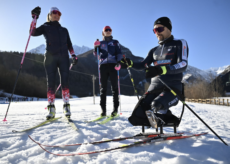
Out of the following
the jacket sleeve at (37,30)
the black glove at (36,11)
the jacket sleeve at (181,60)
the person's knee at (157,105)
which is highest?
the black glove at (36,11)

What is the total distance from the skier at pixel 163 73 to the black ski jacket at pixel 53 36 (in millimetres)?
1842

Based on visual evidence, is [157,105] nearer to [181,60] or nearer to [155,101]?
[155,101]

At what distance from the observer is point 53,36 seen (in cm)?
342

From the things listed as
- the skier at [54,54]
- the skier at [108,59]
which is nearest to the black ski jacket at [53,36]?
the skier at [54,54]

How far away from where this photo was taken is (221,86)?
33156 millimetres

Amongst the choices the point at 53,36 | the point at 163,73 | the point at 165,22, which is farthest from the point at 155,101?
the point at 53,36

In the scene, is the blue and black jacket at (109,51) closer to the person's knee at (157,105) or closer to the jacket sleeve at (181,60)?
the jacket sleeve at (181,60)

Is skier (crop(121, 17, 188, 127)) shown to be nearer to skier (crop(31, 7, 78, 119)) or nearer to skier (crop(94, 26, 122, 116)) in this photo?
skier (crop(94, 26, 122, 116))

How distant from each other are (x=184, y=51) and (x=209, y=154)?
137 centimetres

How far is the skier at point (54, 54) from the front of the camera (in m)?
3.36

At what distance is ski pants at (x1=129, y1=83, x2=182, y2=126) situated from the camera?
6.54 feet

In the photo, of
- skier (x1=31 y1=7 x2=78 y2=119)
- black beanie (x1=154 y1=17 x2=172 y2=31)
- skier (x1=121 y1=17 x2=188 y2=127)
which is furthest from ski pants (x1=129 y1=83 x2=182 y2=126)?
skier (x1=31 y1=7 x2=78 y2=119)

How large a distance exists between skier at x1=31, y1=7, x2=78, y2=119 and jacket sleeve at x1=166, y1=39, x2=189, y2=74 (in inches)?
97.7

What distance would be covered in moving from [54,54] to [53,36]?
0.44m
